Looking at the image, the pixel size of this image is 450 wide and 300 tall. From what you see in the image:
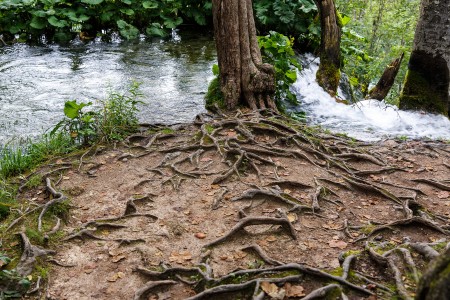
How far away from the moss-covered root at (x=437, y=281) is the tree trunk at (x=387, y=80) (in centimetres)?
904

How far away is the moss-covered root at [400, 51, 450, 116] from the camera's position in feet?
29.5

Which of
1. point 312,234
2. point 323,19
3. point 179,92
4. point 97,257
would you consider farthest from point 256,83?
point 97,257

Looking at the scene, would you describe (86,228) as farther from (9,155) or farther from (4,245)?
(9,155)

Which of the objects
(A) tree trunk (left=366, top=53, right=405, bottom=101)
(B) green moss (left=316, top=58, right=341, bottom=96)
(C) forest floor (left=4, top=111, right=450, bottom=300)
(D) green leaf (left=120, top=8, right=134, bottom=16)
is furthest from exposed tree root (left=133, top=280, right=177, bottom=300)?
(D) green leaf (left=120, top=8, right=134, bottom=16)

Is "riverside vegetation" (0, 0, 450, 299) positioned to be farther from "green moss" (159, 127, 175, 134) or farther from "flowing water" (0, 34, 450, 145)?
"flowing water" (0, 34, 450, 145)

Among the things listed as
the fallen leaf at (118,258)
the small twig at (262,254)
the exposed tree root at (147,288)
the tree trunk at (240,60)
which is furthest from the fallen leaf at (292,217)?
the tree trunk at (240,60)

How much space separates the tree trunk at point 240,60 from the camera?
8.36 metres

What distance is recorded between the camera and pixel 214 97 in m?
9.41

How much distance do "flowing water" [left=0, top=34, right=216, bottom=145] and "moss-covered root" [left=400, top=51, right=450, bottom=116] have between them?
4567mm

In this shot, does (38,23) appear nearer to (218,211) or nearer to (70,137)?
(70,137)

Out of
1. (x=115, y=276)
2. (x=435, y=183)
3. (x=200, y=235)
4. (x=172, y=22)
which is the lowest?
(x=115, y=276)

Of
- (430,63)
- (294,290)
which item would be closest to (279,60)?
(430,63)

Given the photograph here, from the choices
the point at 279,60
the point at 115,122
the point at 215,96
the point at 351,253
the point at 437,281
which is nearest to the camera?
the point at 437,281

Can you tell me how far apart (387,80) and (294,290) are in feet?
26.5
